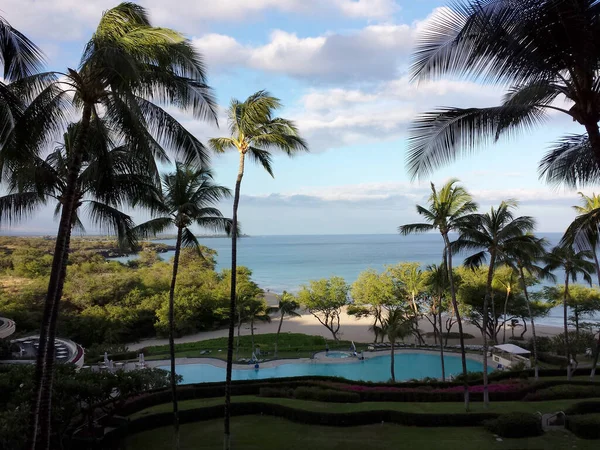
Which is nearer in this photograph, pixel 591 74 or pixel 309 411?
pixel 591 74

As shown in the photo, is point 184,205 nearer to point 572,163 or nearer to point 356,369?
point 572,163

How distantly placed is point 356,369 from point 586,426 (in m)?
17.9

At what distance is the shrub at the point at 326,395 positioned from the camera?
15656mm

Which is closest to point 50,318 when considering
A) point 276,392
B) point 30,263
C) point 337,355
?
point 276,392

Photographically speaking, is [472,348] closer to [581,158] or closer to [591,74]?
[581,158]

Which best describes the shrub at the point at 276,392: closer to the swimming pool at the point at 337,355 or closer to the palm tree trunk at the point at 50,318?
the palm tree trunk at the point at 50,318

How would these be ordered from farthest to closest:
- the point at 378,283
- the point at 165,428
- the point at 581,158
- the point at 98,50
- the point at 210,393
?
the point at 378,283 → the point at 210,393 → the point at 165,428 → the point at 581,158 → the point at 98,50

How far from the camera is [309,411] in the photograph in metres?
13.5

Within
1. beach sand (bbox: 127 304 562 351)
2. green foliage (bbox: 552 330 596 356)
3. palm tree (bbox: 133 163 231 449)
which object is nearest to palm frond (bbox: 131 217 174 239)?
palm tree (bbox: 133 163 231 449)

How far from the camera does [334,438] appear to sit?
11.9 metres

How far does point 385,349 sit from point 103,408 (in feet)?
73.0

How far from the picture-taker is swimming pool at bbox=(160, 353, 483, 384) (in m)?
25.3

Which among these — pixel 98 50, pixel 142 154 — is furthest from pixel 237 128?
pixel 98 50

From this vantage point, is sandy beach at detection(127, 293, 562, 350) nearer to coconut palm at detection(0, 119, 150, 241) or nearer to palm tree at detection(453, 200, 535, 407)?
palm tree at detection(453, 200, 535, 407)
